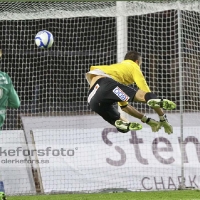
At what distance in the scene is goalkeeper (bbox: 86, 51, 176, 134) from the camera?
10203mm

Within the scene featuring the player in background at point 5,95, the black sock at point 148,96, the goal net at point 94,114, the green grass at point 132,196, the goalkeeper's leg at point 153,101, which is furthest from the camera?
the goal net at point 94,114

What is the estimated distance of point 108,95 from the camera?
10352 millimetres

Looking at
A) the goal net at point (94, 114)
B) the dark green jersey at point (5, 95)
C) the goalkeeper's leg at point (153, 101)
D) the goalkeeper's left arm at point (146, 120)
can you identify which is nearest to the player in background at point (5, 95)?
the dark green jersey at point (5, 95)

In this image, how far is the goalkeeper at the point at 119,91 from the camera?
10203mm

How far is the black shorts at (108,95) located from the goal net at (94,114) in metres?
3.20

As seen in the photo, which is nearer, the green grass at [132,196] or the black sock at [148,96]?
the black sock at [148,96]

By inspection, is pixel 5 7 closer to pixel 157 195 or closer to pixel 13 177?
pixel 13 177

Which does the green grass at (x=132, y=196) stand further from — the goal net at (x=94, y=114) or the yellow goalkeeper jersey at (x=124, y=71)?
the yellow goalkeeper jersey at (x=124, y=71)

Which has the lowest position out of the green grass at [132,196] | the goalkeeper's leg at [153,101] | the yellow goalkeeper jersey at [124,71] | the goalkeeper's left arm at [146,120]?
the green grass at [132,196]

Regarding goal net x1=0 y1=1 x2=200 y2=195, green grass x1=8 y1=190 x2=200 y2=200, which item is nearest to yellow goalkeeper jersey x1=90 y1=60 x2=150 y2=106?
green grass x1=8 y1=190 x2=200 y2=200

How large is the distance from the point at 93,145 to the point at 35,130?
48.4 inches

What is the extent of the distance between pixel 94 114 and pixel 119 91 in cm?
418

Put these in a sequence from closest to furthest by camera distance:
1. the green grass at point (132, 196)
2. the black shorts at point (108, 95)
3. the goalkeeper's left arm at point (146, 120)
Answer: the black shorts at point (108, 95)
the goalkeeper's left arm at point (146, 120)
the green grass at point (132, 196)

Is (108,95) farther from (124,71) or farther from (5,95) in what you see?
(5,95)
